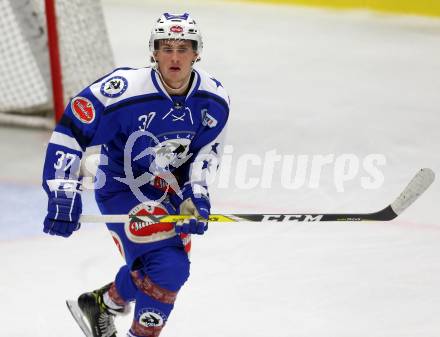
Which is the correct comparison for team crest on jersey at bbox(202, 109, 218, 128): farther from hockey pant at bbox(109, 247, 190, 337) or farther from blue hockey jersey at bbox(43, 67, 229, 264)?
hockey pant at bbox(109, 247, 190, 337)

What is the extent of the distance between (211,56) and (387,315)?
4404 millimetres

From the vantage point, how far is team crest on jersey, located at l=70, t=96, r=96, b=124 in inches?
131

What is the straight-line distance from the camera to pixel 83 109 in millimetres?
3338

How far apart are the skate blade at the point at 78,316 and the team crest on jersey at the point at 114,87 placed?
88cm

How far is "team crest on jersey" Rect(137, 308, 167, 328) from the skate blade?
1.40 ft

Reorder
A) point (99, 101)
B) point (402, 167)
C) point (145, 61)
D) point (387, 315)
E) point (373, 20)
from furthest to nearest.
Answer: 1. point (373, 20)
2. point (145, 61)
3. point (402, 167)
4. point (387, 315)
5. point (99, 101)

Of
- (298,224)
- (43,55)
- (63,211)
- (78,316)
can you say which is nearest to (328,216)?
(63,211)

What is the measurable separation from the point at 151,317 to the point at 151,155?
0.54 metres

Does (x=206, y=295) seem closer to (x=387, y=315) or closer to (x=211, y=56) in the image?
(x=387, y=315)

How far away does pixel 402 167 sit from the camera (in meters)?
5.70

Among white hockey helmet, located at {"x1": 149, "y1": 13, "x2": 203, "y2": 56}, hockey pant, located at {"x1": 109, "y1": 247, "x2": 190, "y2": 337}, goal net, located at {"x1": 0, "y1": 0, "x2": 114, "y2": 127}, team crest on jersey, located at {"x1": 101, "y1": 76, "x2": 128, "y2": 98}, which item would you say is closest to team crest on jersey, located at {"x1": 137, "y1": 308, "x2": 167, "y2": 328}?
hockey pant, located at {"x1": 109, "y1": 247, "x2": 190, "y2": 337}

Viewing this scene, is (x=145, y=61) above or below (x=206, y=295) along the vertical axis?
below

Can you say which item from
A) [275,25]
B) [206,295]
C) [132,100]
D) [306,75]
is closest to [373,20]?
[275,25]

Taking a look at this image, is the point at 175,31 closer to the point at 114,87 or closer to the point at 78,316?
the point at 114,87
